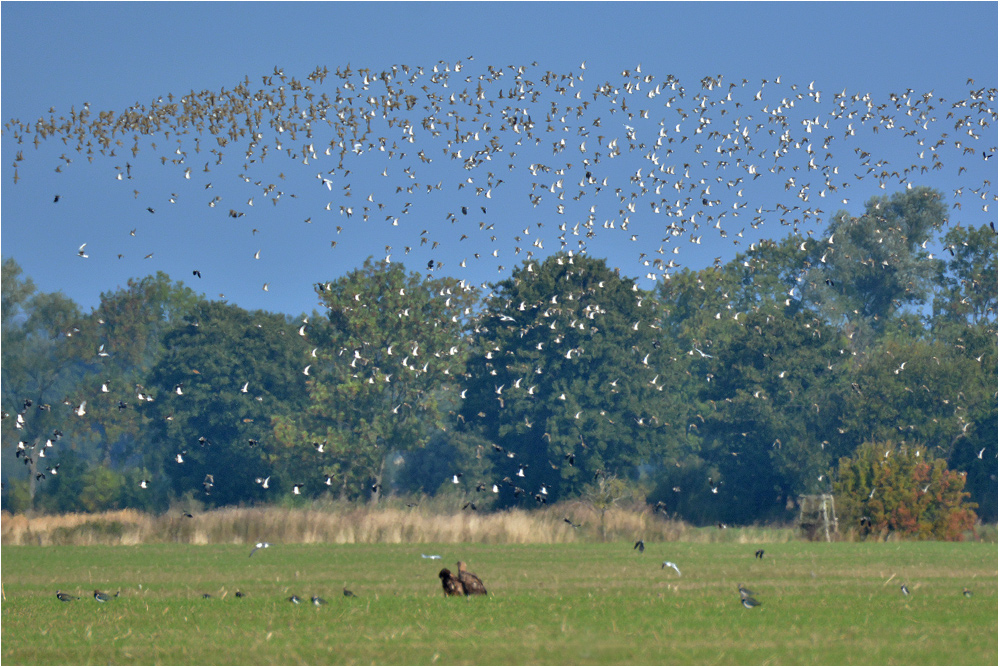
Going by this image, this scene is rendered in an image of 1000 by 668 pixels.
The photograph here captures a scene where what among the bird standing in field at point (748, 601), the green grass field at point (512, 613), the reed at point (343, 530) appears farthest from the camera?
the reed at point (343, 530)

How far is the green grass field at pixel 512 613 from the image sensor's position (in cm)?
1473

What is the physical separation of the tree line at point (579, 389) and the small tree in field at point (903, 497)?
0.72m

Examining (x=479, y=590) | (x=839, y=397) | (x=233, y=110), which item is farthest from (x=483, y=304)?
(x=479, y=590)

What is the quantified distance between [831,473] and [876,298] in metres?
35.1

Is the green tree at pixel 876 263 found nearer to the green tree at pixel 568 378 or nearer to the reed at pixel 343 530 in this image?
the green tree at pixel 568 378

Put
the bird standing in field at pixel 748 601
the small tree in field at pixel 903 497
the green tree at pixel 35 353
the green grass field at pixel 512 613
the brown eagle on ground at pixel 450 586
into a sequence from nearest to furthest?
1. the green grass field at pixel 512 613
2. the bird standing in field at pixel 748 601
3. the brown eagle on ground at pixel 450 586
4. the small tree in field at pixel 903 497
5. the green tree at pixel 35 353

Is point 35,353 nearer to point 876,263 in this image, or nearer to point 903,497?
point 876,263

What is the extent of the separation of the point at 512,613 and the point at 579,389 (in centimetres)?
5083

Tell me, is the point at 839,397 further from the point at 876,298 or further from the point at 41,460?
the point at 41,460

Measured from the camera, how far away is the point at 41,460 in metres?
96.5

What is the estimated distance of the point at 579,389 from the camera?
6944 cm

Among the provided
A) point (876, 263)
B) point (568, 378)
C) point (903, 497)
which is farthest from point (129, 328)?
point (903, 497)

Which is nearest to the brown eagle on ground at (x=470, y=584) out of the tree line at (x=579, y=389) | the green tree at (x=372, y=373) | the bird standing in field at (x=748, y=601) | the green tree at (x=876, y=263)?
the bird standing in field at (x=748, y=601)

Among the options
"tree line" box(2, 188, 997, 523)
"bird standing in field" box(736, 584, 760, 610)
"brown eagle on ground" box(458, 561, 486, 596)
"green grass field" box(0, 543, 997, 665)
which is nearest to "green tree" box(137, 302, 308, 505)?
"tree line" box(2, 188, 997, 523)
